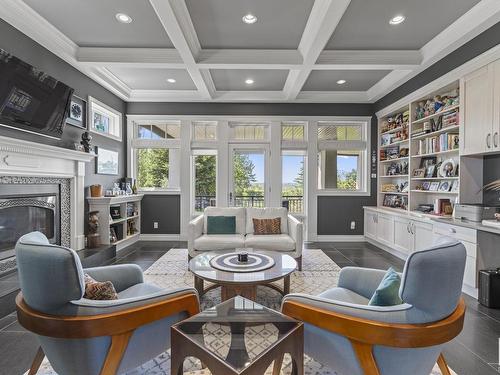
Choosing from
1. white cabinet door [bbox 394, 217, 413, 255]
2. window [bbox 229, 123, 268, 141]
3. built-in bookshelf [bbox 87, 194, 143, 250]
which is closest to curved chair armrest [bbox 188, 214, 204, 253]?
built-in bookshelf [bbox 87, 194, 143, 250]

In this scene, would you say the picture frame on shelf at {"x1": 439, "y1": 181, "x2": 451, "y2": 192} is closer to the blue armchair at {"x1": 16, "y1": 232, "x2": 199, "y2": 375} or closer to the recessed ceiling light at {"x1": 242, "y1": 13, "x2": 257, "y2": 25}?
the recessed ceiling light at {"x1": 242, "y1": 13, "x2": 257, "y2": 25}

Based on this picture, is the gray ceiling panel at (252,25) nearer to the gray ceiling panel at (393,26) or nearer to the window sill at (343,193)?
the gray ceiling panel at (393,26)

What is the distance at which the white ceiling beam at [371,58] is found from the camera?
368cm

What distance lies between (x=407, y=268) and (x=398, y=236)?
3641 millimetres

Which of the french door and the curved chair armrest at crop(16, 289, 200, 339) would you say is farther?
the french door

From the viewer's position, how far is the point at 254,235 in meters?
3.92

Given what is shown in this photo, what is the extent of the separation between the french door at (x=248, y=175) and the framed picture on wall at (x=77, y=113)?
8.77 feet

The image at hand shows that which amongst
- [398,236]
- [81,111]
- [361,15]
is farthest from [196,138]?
[398,236]

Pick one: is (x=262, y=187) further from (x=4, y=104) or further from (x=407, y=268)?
(x=407, y=268)

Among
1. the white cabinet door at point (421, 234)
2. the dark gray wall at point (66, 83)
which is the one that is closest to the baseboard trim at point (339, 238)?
the white cabinet door at point (421, 234)

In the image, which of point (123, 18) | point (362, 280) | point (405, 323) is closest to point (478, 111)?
point (362, 280)

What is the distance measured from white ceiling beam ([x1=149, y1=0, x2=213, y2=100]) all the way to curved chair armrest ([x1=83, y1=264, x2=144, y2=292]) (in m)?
2.45

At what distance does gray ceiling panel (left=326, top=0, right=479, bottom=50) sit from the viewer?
8.95ft

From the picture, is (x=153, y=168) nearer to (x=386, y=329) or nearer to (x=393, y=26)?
(x=393, y=26)
